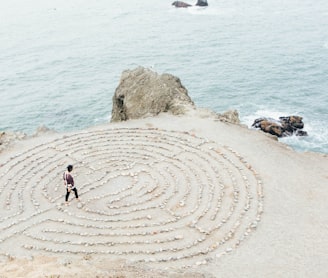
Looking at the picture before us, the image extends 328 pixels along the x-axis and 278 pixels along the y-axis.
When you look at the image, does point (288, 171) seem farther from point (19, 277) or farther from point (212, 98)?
point (212, 98)

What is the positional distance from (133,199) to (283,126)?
27.4 m

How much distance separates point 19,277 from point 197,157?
14735 millimetres

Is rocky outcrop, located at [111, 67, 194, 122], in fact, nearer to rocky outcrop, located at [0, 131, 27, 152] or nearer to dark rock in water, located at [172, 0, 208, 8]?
rocky outcrop, located at [0, 131, 27, 152]

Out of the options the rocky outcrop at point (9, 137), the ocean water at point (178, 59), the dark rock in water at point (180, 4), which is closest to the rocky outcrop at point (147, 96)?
the rocky outcrop at point (9, 137)

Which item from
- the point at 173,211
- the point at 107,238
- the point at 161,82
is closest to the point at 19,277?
the point at 107,238

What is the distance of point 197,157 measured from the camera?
2914 centimetres

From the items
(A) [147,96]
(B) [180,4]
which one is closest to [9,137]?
(A) [147,96]

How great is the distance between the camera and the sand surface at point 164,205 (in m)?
20.3

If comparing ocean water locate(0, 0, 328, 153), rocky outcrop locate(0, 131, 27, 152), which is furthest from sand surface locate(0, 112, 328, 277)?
ocean water locate(0, 0, 328, 153)

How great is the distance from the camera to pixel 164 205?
81.7 feet

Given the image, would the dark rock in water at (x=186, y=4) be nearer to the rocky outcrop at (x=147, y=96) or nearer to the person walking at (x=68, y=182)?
the rocky outcrop at (x=147, y=96)

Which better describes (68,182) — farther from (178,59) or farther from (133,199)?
(178,59)

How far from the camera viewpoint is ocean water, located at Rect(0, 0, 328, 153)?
5638cm

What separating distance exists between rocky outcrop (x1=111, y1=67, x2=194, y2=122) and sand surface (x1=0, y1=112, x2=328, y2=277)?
3464mm
